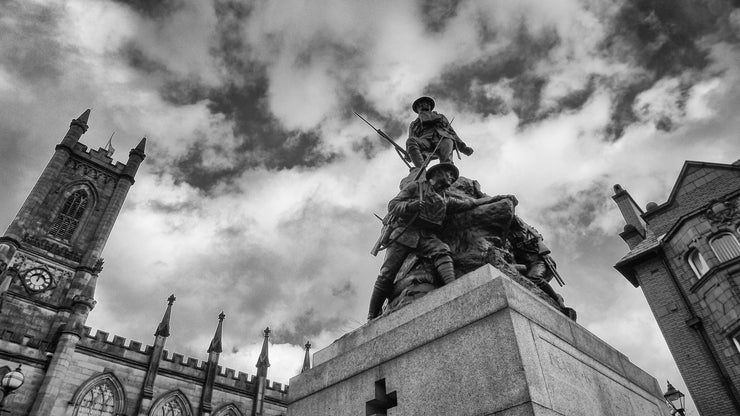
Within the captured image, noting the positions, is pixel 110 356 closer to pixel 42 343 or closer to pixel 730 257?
pixel 42 343

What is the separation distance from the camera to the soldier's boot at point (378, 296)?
18.4ft

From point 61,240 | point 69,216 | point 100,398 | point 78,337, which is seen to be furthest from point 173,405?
point 69,216

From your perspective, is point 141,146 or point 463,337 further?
point 141,146

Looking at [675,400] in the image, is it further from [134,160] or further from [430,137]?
[134,160]

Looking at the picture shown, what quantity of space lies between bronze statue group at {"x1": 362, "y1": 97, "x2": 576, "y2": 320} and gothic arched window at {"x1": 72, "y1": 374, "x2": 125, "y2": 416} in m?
32.0

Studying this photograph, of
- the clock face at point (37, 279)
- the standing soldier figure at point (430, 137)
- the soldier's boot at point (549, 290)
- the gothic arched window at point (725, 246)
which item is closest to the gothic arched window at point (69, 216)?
the clock face at point (37, 279)

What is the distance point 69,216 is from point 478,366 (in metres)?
49.1

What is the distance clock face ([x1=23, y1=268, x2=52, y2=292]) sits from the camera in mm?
36291

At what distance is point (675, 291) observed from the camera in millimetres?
17797

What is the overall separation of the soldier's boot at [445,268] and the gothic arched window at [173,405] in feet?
110

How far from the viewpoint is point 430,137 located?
281 inches

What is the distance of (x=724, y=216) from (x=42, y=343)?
39958 millimetres

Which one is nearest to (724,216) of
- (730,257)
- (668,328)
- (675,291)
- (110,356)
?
(730,257)

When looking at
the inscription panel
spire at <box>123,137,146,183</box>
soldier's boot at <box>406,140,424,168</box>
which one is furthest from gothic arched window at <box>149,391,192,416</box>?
the inscription panel
